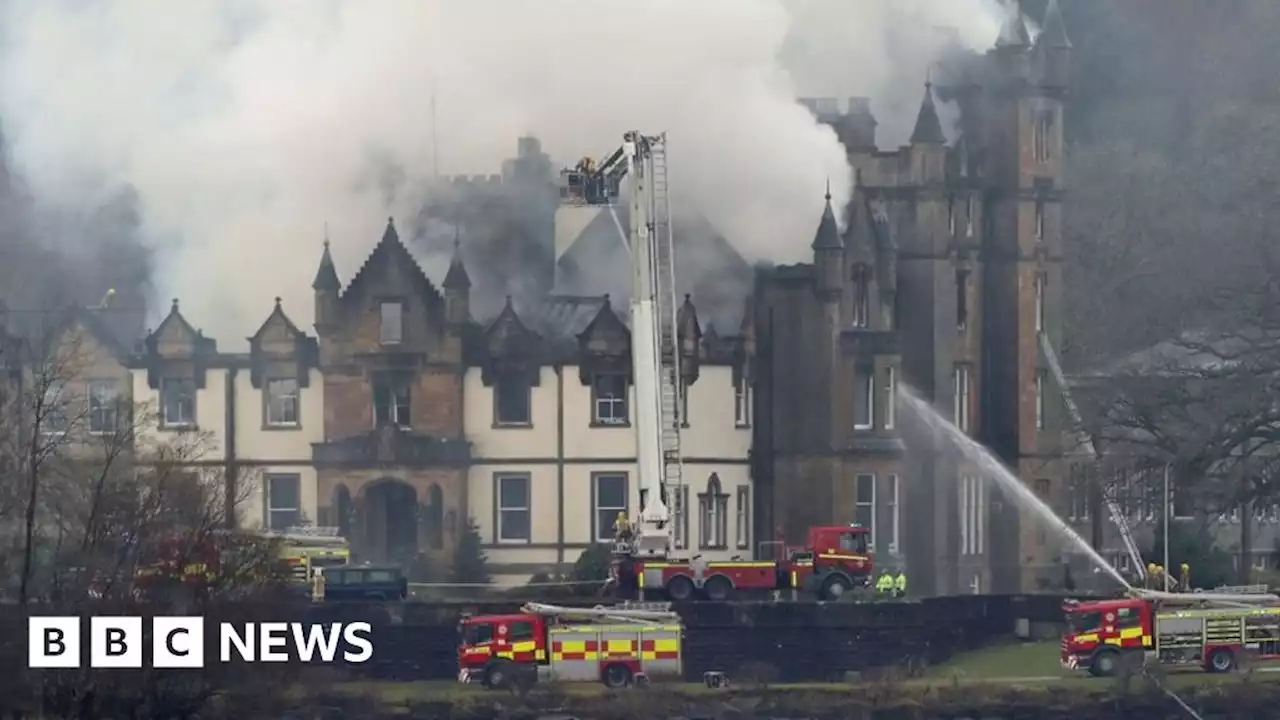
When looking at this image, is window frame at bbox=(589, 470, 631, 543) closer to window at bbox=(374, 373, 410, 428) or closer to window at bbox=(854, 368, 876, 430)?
window at bbox=(374, 373, 410, 428)

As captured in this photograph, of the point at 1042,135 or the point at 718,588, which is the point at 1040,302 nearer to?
the point at 1042,135

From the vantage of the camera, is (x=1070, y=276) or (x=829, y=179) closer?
(x=829, y=179)

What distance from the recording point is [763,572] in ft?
272

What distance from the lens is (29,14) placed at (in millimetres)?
108312

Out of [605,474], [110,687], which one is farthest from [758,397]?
[110,687]

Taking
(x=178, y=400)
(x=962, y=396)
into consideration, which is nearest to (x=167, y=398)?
(x=178, y=400)

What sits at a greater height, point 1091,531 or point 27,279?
point 27,279

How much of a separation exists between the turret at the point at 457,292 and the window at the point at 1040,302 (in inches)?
573

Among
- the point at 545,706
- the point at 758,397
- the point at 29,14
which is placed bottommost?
the point at 545,706

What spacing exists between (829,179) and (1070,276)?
130ft

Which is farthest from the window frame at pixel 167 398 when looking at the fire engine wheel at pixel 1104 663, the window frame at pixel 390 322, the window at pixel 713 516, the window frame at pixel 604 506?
the fire engine wheel at pixel 1104 663

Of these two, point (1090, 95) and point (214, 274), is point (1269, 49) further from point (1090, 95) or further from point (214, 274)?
point (214, 274)

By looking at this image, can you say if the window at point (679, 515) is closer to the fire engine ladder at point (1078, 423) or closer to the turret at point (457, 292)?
the turret at point (457, 292)

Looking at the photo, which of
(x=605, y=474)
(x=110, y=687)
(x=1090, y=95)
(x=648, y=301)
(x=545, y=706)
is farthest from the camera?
(x=1090, y=95)
